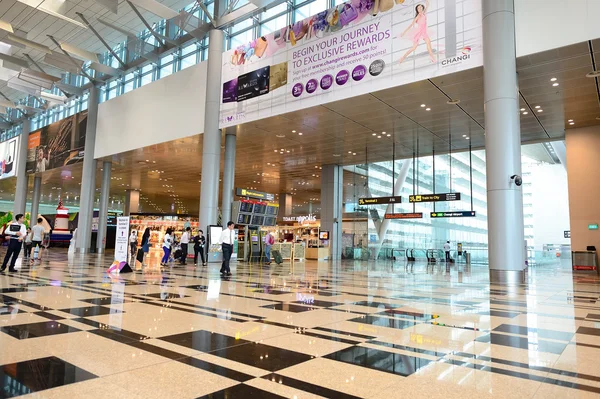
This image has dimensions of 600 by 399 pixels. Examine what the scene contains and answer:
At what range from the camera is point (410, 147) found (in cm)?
2181

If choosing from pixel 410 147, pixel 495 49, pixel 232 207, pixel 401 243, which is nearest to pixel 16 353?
pixel 495 49

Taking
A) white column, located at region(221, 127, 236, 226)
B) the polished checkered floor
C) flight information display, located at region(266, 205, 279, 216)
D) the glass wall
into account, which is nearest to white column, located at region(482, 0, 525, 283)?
the polished checkered floor

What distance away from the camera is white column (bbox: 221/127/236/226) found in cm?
1866

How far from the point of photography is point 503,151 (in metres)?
10.0

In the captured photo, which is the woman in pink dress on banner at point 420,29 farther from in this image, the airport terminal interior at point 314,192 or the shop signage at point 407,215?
the shop signage at point 407,215

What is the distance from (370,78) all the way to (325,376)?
477 inches

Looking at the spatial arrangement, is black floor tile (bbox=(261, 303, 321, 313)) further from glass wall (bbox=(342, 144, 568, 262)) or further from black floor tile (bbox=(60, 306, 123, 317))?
glass wall (bbox=(342, 144, 568, 262))

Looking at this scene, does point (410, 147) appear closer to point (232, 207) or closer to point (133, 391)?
point (232, 207)

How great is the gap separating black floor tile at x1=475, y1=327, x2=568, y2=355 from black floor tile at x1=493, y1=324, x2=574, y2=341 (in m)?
0.27

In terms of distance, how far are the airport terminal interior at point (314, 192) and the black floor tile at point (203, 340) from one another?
34 mm

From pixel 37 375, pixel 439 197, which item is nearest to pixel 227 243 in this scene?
pixel 37 375

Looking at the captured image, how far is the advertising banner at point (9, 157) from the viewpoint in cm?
3466

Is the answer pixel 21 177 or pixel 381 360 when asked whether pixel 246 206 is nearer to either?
pixel 381 360

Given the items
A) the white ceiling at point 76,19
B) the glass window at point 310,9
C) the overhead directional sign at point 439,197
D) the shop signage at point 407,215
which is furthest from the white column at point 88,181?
the overhead directional sign at point 439,197
